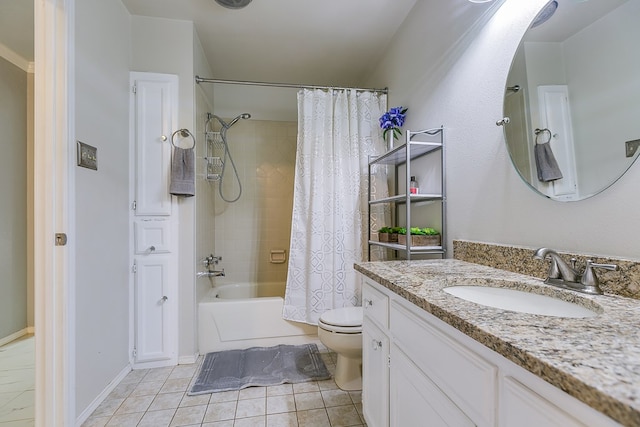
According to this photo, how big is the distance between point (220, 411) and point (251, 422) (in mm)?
209

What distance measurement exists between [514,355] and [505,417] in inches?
5.8

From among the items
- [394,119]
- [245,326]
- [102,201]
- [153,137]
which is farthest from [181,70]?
[245,326]

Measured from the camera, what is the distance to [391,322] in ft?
3.39

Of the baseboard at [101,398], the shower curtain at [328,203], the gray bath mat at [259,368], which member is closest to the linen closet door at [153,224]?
the baseboard at [101,398]

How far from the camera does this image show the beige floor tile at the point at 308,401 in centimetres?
156

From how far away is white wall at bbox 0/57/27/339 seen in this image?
7.55ft

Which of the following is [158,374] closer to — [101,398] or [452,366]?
[101,398]

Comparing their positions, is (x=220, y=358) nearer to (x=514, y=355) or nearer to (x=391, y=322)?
(x=391, y=322)

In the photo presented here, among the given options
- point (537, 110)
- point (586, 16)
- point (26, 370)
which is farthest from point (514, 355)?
point (26, 370)

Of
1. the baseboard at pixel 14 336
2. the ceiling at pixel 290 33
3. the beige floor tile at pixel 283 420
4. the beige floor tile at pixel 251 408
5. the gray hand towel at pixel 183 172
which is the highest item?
the ceiling at pixel 290 33

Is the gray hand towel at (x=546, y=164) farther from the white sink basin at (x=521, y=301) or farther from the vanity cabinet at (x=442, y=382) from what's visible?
the vanity cabinet at (x=442, y=382)

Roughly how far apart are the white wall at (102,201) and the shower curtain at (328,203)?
1156mm

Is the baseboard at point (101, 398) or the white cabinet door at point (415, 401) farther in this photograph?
the baseboard at point (101, 398)

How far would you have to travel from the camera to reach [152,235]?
2.02 meters
